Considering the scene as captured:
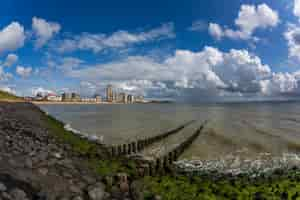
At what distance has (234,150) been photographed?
54.9 ft

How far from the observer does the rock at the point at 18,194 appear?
447cm

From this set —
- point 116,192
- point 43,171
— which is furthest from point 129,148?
point 43,171

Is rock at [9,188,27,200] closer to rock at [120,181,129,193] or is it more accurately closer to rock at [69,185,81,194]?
rock at [69,185,81,194]

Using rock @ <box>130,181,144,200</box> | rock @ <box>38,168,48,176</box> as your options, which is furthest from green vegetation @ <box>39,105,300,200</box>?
rock @ <box>38,168,48,176</box>

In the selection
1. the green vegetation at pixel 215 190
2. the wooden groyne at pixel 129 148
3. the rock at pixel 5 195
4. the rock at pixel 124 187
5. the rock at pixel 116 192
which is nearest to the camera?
the rock at pixel 5 195

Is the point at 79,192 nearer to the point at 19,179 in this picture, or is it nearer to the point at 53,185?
the point at 53,185

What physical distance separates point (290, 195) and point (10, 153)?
983cm

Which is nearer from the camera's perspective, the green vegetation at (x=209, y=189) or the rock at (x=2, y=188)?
the rock at (x=2, y=188)

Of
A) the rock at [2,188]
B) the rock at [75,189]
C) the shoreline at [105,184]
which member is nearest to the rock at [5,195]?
the rock at [2,188]

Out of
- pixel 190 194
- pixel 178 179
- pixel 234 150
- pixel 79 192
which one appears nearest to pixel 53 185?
pixel 79 192

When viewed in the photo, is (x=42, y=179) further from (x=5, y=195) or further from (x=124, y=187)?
(x=124, y=187)

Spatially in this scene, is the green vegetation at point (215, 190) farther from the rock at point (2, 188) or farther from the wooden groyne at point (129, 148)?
the wooden groyne at point (129, 148)

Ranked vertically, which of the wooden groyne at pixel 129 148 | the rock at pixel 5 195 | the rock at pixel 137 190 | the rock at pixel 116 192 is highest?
the rock at pixel 5 195

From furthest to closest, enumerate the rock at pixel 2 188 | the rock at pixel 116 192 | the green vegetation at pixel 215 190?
the green vegetation at pixel 215 190
the rock at pixel 116 192
the rock at pixel 2 188
